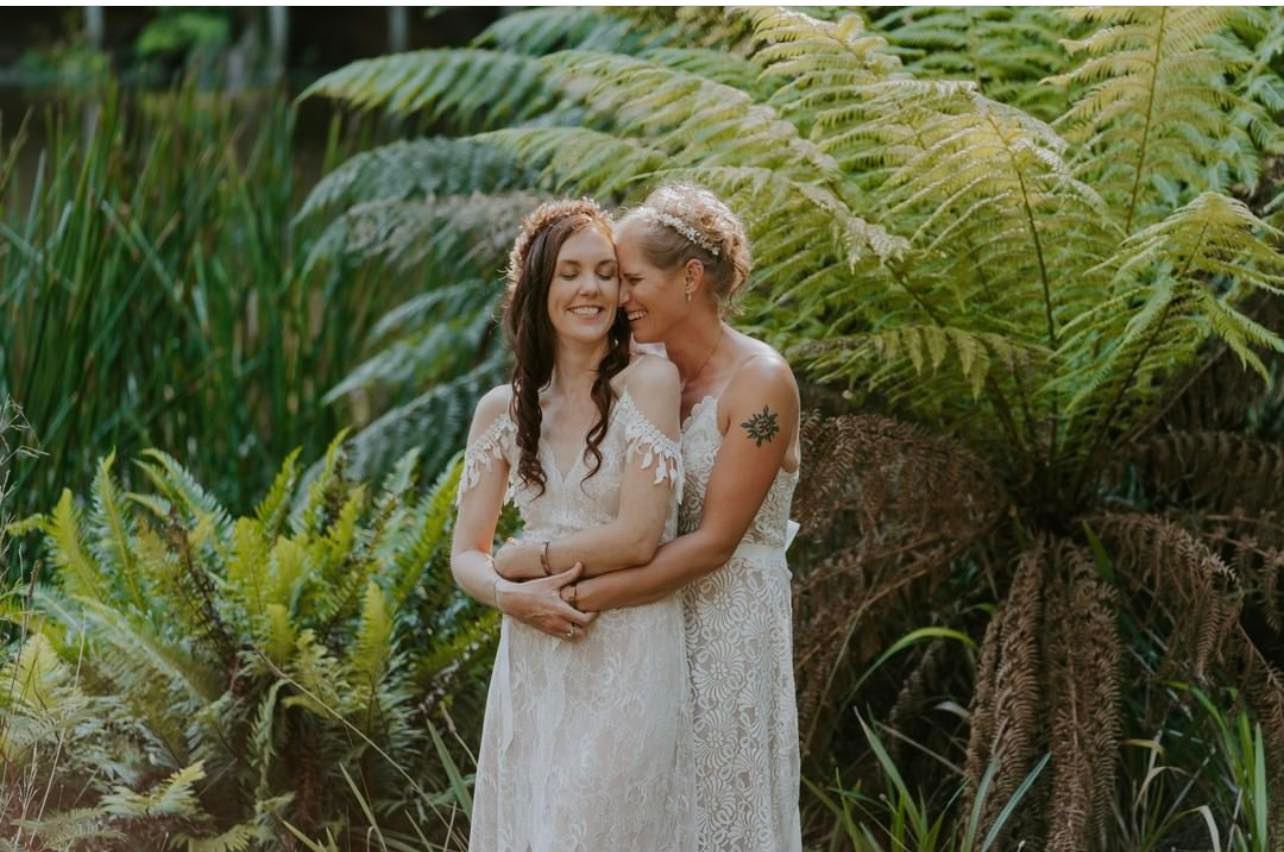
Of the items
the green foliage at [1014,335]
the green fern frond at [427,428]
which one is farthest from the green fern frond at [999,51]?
the green fern frond at [427,428]

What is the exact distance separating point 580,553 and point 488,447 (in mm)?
269

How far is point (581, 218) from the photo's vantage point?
8.29 ft

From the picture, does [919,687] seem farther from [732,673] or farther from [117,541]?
[117,541]

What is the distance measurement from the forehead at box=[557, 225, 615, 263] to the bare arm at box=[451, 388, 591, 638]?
284 mm

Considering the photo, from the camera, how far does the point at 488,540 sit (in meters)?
2.67

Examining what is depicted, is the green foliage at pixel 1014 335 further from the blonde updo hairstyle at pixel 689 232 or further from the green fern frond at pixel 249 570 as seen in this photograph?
the green fern frond at pixel 249 570

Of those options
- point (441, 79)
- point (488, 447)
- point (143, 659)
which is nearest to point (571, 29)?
point (441, 79)

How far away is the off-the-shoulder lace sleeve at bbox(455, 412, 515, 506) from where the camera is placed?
261 centimetres

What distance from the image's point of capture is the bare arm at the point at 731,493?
2.48 m

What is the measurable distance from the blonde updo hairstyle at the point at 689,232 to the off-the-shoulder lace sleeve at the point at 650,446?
28 cm

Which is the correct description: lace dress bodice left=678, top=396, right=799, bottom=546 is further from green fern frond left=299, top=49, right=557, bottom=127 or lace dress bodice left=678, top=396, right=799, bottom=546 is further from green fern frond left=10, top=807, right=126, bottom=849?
green fern frond left=299, top=49, right=557, bottom=127

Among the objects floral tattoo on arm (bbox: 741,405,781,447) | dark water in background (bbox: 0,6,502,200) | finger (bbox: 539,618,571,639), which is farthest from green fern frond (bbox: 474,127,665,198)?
dark water in background (bbox: 0,6,502,200)

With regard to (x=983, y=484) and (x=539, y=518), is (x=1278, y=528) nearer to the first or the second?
(x=983, y=484)

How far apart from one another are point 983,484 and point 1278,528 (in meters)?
0.66
